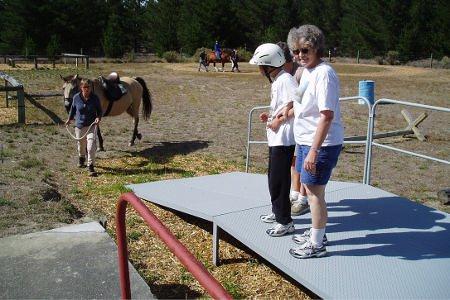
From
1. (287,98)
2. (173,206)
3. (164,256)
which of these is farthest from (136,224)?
(287,98)

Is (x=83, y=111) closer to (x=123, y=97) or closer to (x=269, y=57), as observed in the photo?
(x=123, y=97)

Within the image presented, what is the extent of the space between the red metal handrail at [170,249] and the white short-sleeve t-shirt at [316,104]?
1281 millimetres

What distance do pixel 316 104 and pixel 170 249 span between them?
1.59m

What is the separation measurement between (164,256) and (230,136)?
6.35 meters

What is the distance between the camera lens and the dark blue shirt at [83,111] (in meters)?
7.32

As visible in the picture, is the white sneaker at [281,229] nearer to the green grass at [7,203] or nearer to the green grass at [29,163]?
the green grass at [7,203]

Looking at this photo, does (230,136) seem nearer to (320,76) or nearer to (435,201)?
(435,201)

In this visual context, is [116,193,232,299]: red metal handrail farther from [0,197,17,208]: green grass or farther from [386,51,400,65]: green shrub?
[386,51,400,65]: green shrub

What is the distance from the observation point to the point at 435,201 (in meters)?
6.46

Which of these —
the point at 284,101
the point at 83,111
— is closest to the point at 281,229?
the point at 284,101

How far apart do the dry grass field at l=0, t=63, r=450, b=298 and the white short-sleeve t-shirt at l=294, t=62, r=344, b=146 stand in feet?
4.48

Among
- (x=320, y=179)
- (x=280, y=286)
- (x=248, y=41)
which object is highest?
(x=248, y=41)

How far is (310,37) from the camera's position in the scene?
3109mm

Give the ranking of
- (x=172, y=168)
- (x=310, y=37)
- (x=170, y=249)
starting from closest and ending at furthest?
1. (x=170, y=249)
2. (x=310, y=37)
3. (x=172, y=168)
